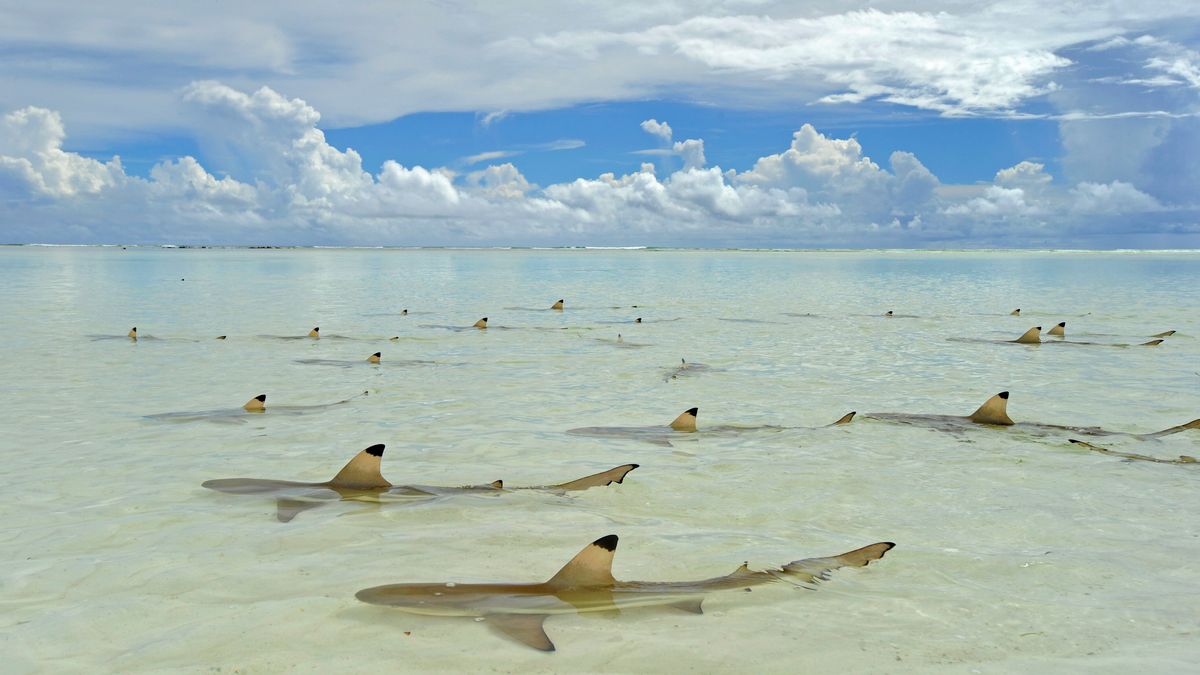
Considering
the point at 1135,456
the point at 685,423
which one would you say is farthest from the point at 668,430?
the point at 1135,456

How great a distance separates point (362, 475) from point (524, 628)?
12.0ft

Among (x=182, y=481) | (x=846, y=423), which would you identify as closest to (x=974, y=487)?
(x=846, y=423)

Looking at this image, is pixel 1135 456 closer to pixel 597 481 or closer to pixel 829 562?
pixel 829 562

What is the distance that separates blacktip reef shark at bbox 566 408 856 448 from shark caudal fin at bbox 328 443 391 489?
365 centimetres

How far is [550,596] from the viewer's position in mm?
5203

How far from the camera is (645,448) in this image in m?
10.4

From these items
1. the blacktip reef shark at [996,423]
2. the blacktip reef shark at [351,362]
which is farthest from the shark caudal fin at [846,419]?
the blacktip reef shark at [351,362]

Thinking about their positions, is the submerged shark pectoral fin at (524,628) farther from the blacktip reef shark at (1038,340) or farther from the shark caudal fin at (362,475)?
the blacktip reef shark at (1038,340)

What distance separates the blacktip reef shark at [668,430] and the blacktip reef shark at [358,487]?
8.31 feet

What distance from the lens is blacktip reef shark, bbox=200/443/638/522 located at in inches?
304

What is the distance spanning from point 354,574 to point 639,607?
208cm

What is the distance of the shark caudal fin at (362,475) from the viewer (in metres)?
7.92

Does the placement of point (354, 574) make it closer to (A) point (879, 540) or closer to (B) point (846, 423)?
(A) point (879, 540)

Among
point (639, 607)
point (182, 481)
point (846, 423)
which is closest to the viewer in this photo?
point (639, 607)
